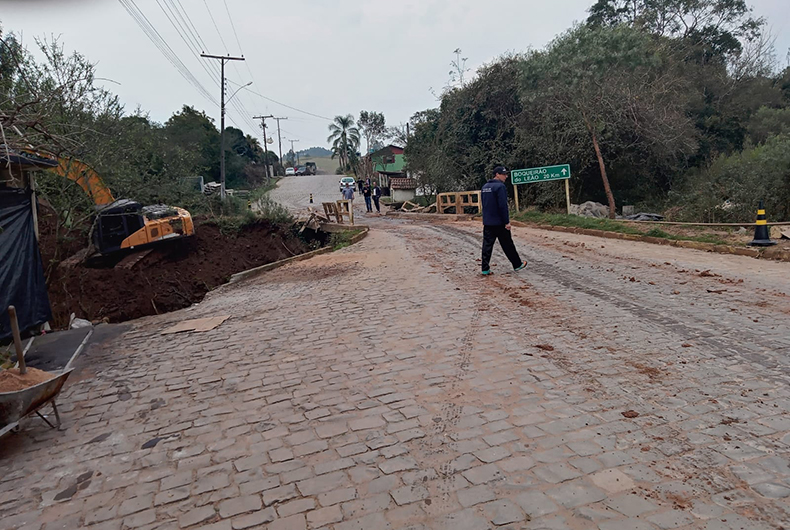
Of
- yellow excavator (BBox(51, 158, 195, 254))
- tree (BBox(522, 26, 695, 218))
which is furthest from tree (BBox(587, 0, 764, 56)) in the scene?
yellow excavator (BBox(51, 158, 195, 254))

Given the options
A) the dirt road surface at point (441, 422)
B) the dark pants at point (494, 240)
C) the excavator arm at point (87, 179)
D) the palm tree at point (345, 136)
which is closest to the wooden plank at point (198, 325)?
the dirt road surface at point (441, 422)

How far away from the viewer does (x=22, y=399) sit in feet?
12.3

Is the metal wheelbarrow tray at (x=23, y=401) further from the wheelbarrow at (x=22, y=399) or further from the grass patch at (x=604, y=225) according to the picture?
the grass patch at (x=604, y=225)

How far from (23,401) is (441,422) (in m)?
3.27

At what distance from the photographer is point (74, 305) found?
11797 mm

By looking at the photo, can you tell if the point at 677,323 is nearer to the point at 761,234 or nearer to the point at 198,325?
the point at 761,234

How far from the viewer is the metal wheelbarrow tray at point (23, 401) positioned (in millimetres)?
3664

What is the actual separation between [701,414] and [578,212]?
16.5m

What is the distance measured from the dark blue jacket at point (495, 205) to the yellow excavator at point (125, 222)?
9.31 metres

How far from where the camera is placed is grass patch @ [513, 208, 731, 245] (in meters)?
10.9

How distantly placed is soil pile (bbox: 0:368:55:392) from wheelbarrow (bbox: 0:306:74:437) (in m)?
0.07

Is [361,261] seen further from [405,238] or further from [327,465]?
[327,465]

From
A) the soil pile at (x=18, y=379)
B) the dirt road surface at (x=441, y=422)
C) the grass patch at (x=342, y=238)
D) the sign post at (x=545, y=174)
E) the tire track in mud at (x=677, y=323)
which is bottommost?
the dirt road surface at (x=441, y=422)

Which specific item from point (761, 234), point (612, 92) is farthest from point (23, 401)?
point (612, 92)
